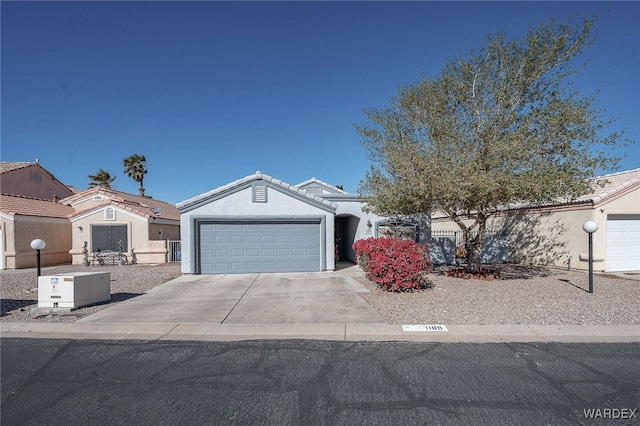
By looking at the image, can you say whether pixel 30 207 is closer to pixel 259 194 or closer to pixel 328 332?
pixel 259 194

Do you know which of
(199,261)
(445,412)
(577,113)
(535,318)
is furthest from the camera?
(199,261)

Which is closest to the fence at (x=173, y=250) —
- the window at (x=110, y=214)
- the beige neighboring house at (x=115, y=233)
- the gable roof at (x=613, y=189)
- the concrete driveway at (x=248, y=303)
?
the beige neighboring house at (x=115, y=233)

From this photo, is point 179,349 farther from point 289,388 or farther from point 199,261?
point 199,261

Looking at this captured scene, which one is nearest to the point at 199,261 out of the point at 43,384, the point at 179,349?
the point at 179,349

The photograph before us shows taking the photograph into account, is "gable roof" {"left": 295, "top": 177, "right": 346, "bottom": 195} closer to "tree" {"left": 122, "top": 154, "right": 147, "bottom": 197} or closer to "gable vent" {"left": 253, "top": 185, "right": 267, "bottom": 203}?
"gable vent" {"left": 253, "top": 185, "right": 267, "bottom": 203}

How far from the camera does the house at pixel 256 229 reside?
1336cm

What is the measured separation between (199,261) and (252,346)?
28.9ft

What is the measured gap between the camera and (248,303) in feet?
27.3

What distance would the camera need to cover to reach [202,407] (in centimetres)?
357

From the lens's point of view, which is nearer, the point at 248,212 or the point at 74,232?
the point at 248,212

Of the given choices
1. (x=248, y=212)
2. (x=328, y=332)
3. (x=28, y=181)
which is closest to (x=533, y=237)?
(x=248, y=212)

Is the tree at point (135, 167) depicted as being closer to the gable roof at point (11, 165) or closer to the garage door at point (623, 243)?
the gable roof at point (11, 165)

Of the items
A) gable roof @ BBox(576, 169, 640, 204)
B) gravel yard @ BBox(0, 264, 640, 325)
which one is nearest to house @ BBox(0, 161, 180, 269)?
gravel yard @ BBox(0, 264, 640, 325)

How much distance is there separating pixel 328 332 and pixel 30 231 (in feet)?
57.6
